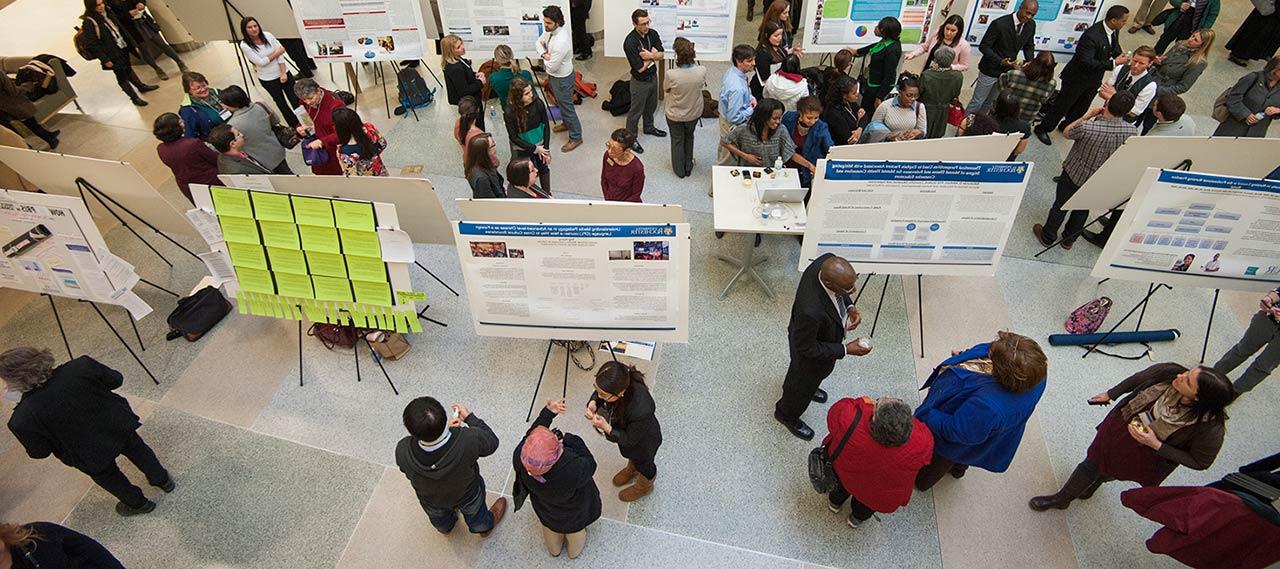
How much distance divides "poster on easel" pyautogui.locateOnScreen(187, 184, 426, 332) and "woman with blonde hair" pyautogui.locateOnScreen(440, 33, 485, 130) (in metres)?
2.74

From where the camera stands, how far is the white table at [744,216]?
498cm

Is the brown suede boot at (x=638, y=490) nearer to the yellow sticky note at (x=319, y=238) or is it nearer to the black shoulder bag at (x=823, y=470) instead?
the black shoulder bag at (x=823, y=470)

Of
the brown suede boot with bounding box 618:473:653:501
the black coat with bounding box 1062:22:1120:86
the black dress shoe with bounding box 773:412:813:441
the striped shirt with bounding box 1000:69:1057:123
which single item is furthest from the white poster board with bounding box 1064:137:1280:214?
the brown suede boot with bounding box 618:473:653:501

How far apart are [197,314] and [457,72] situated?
3299 mm

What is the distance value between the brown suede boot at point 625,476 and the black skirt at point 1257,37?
9875 mm

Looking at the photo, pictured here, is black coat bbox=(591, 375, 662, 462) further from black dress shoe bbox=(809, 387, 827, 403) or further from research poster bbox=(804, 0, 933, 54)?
research poster bbox=(804, 0, 933, 54)

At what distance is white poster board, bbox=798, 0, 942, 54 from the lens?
7.25 metres

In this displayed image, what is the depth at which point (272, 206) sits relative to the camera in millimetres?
4184

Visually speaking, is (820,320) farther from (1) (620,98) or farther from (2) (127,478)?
(1) (620,98)

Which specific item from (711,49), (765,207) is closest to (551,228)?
(765,207)

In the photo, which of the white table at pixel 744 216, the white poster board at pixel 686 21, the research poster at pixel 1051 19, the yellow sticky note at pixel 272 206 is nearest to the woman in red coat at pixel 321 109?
the yellow sticky note at pixel 272 206

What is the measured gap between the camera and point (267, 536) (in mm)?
4016

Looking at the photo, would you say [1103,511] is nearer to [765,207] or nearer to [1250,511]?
[1250,511]

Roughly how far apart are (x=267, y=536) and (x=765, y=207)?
13.3 feet
